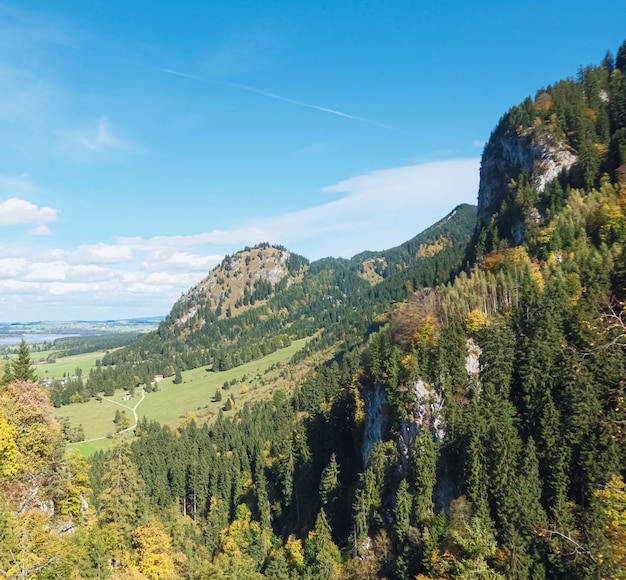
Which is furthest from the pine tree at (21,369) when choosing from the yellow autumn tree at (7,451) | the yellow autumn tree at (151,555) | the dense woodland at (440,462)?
the yellow autumn tree at (151,555)

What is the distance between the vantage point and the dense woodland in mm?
46219

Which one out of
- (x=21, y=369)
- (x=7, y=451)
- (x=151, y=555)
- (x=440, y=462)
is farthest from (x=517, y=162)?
(x=7, y=451)

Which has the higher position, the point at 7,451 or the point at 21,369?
the point at 21,369

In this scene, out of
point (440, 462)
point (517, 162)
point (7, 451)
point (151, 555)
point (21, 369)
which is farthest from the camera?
point (517, 162)

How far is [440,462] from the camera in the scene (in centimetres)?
6719

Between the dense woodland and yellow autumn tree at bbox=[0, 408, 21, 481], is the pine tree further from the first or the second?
yellow autumn tree at bbox=[0, 408, 21, 481]

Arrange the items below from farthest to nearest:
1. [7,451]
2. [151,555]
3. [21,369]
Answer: [21,369], [151,555], [7,451]

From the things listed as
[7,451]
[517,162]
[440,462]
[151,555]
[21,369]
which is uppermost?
[517,162]

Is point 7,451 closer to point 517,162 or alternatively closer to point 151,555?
point 151,555

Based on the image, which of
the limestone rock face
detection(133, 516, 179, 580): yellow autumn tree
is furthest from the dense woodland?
the limestone rock face

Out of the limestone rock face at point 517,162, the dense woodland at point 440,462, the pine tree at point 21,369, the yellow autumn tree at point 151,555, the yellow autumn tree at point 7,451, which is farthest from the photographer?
the limestone rock face at point 517,162

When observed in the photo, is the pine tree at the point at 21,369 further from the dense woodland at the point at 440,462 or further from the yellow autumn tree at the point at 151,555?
the yellow autumn tree at the point at 151,555

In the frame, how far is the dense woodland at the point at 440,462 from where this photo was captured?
46219 millimetres

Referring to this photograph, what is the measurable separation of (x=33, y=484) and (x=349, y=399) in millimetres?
75962
